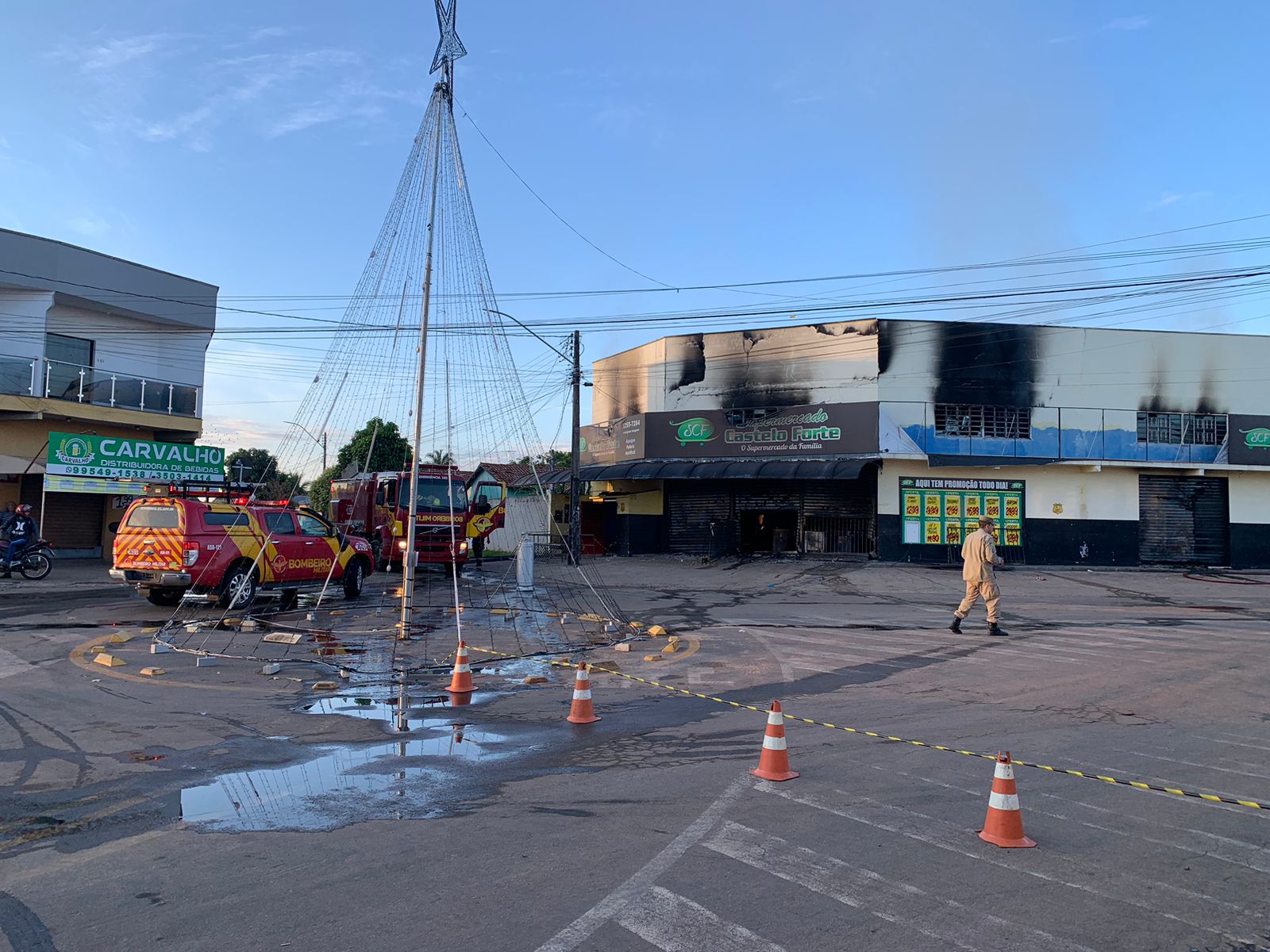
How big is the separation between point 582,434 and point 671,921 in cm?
3251

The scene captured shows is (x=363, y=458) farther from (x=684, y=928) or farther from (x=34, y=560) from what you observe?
(x=684, y=928)

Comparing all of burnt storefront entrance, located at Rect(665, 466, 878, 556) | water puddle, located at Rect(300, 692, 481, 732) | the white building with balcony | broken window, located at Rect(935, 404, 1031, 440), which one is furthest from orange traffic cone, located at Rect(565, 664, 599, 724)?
broken window, located at Rect(935, 404, 1031, 440)

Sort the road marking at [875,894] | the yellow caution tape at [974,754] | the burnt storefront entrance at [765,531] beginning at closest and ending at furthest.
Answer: the road marking at [875,894], the yellow caution tape at [974,754], the burnt storefront entrance at [765,531]

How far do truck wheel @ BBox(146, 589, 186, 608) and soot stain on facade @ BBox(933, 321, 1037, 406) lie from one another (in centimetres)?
2252

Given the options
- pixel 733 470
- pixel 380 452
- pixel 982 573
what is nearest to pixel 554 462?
pixel 380 452

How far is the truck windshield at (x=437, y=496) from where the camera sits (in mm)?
23797

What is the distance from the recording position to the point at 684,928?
405cm

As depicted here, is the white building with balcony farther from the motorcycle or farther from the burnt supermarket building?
the burnt supermarket building

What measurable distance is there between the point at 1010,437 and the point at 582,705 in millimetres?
24058

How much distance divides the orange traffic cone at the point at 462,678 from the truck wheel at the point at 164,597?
341 inches

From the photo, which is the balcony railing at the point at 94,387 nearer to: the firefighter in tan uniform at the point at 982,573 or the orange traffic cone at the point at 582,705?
the orange traffic cone at the point at 582,705

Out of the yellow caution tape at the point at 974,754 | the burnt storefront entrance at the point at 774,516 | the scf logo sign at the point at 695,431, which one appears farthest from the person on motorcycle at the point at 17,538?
the burnt storefront entrance at the point at 774,516

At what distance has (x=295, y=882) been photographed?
14.8 feet

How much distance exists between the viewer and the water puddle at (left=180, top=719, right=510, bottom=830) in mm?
5512
